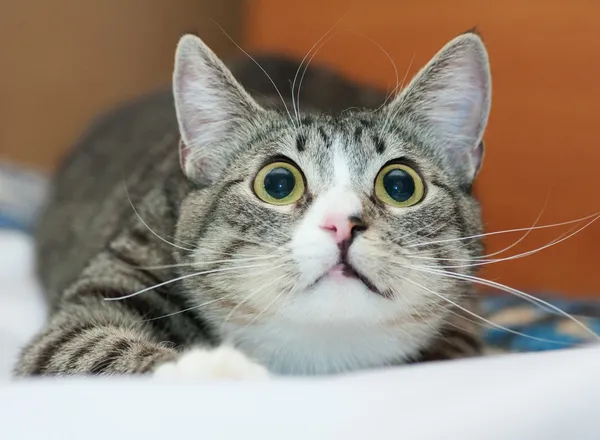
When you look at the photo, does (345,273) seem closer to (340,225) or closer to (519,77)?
(340,225)

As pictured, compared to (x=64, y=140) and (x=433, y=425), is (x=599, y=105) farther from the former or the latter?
(x=64, y=140)

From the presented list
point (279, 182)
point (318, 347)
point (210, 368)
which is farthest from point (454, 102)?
point (210, 368)

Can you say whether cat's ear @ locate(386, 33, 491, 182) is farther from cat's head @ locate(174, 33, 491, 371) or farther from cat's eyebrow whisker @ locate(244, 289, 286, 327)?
cat's eyebrow whisker @ locate(244, 289, 286, 327)

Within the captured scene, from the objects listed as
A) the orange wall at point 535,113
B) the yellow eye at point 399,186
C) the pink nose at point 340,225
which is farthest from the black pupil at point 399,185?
the orange wall at point 535,113

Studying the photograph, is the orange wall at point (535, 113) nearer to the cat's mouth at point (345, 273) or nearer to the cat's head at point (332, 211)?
the cat's head at point (332, 211)

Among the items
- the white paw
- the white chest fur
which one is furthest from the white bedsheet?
the white chest fur

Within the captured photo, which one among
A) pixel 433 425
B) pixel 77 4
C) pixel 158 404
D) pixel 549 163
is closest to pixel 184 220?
pixel 158 404

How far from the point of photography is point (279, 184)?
1056 millimetres

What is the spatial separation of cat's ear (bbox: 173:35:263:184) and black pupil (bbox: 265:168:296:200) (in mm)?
146

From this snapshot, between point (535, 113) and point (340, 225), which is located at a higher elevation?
point (535, 113)

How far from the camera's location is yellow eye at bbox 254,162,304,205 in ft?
3.41

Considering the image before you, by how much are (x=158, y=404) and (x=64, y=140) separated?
301 centimetres

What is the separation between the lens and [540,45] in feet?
5.71

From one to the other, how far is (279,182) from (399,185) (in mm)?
191
